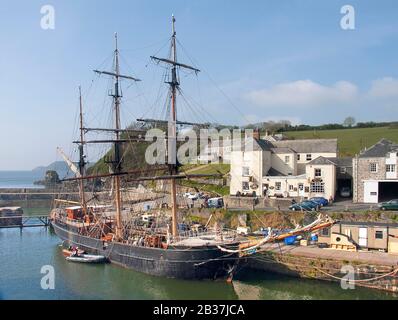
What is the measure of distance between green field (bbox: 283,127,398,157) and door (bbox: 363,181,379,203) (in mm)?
20121

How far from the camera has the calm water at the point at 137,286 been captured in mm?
21734

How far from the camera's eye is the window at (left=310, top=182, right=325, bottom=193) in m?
37.5

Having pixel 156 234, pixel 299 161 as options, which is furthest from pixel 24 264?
pixel 299 161

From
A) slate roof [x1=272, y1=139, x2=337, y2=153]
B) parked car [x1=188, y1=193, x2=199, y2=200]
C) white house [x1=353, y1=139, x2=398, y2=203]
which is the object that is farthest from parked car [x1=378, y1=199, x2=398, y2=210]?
parked car [x1=188, y1=193, x2=199, y2=200]

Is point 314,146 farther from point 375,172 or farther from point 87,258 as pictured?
point 87,258

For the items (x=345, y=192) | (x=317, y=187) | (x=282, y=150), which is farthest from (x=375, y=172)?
(x=282, y=150)

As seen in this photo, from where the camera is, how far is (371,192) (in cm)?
3512

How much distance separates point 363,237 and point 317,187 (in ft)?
42.9

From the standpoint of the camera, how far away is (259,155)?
136 feet

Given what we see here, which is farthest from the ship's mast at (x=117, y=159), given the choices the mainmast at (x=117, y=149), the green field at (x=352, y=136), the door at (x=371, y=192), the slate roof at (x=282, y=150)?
the green field at (x=352, y=136)

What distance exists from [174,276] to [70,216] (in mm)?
17694

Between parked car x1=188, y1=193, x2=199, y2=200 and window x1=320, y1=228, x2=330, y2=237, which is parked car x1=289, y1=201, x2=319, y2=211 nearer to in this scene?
window x1=320, y1=228, x2=330, y2=237
